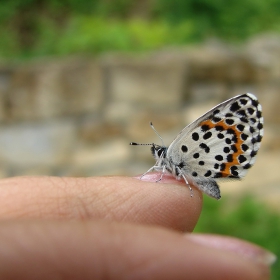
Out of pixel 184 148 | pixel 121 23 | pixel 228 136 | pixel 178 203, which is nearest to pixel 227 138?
pixel 228 136

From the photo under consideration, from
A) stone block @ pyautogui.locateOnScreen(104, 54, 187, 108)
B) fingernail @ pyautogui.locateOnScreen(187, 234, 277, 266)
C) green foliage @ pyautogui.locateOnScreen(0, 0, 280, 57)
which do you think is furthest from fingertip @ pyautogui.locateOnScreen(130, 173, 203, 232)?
green foliage @ pyautogui.locateOnScreen(0, 0, 280, 57)

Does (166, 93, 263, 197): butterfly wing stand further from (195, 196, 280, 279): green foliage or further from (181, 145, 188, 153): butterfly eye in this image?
(195, 196, 280, 279): green foliage

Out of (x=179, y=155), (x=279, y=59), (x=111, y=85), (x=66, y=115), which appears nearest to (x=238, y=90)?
(x=279, y=59)

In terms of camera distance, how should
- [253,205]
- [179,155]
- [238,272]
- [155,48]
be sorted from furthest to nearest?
[155,48] → [253,205] → [179,155] → [238,272]

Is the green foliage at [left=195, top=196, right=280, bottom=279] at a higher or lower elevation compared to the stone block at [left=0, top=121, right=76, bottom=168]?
lower

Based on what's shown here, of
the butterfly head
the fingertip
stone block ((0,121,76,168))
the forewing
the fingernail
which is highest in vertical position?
the forewing

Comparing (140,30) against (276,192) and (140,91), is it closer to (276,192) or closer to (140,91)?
(140,91)

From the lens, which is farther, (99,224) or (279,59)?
(279,59)

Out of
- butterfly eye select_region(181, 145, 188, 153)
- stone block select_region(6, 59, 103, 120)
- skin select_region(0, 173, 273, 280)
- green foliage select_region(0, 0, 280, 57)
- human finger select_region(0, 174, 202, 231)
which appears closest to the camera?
skin select_region(0, 173, 273, 280)

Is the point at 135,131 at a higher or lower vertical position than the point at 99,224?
lower
